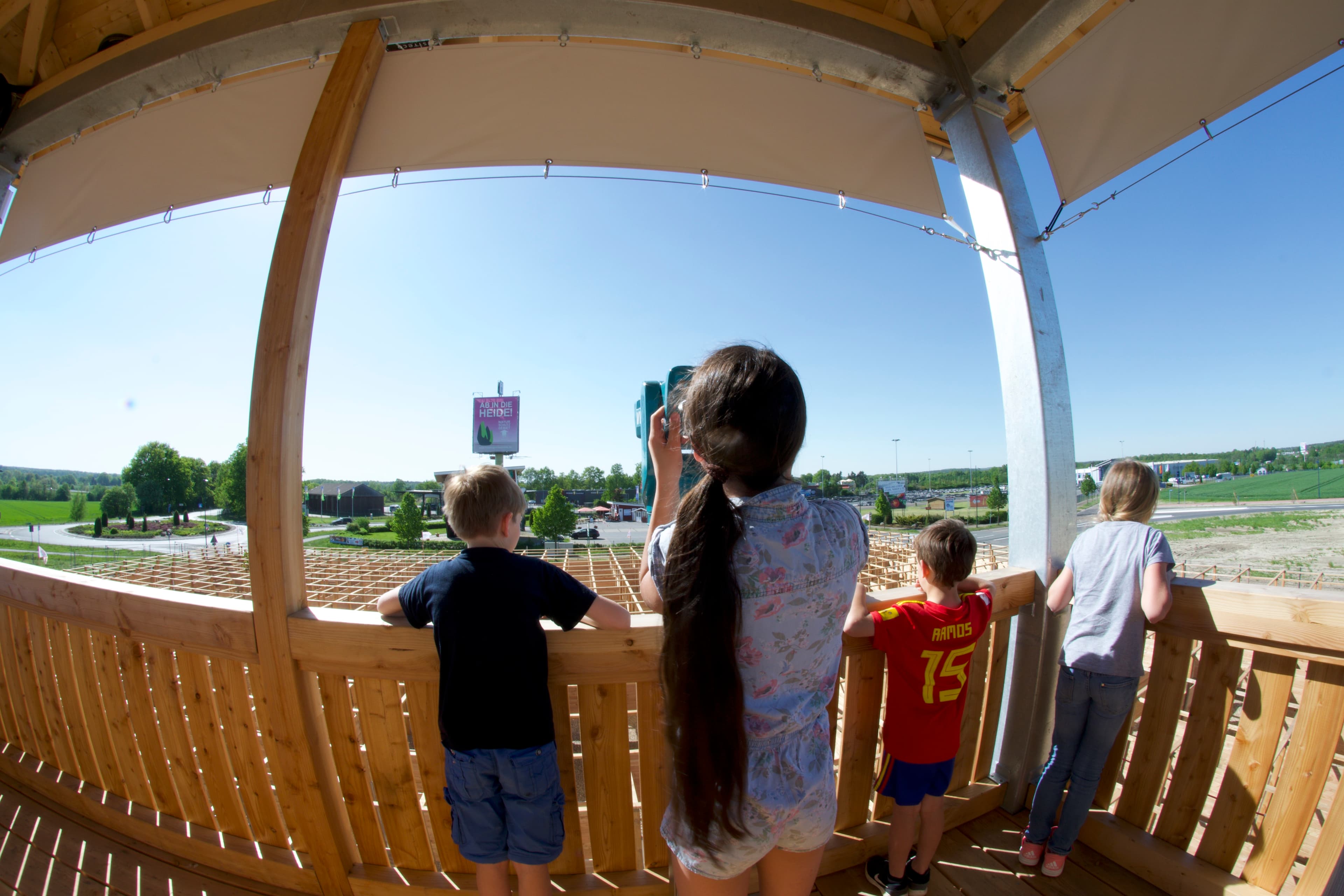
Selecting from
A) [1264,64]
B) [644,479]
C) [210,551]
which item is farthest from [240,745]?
[210,551]

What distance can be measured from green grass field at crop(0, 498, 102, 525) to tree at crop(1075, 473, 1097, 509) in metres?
11.3

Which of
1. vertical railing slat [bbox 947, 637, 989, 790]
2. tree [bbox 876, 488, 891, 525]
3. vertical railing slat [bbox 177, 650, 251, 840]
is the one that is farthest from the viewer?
tree [bbox 876, 488, 891, 525]

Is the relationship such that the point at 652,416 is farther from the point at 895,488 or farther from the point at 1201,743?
the point at 895,488

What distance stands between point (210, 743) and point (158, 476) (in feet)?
38.3

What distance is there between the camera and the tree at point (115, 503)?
→ 9039mm

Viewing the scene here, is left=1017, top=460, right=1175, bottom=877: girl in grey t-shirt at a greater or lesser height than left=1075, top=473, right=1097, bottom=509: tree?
lesser

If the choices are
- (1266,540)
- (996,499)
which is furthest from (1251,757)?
(1266,540)

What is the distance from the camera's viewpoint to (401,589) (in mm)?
1140

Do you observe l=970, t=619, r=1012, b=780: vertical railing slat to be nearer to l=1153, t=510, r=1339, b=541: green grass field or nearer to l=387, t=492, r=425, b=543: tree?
l=1153, t=510, r=1339, b=541: green grass field

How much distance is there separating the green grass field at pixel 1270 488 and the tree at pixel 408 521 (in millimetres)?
10607

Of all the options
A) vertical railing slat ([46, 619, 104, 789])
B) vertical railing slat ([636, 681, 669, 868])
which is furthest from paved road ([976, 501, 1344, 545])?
vertical railing slat ([46, 619, 104, 789])

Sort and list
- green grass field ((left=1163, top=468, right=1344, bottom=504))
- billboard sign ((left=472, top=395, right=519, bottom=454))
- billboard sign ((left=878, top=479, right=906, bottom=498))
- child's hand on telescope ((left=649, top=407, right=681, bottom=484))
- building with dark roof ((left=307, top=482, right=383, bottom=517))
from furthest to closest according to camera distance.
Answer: billboard sign ((left=472, top=395, right=519, bottom=454))
building with dark roof ((left=307, top=482, right=383, bottom=517))
billboard sign ((left=878, top=479, right=906, bottom=498))
green grass field ((left=1163, top=468, right=1344, bottom=504))
child's hand on telescope ((left=649, top=407, right=681, bottom=484))

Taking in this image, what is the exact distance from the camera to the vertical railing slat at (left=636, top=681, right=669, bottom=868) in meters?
1.20

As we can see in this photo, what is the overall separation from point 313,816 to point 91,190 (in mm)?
2996
